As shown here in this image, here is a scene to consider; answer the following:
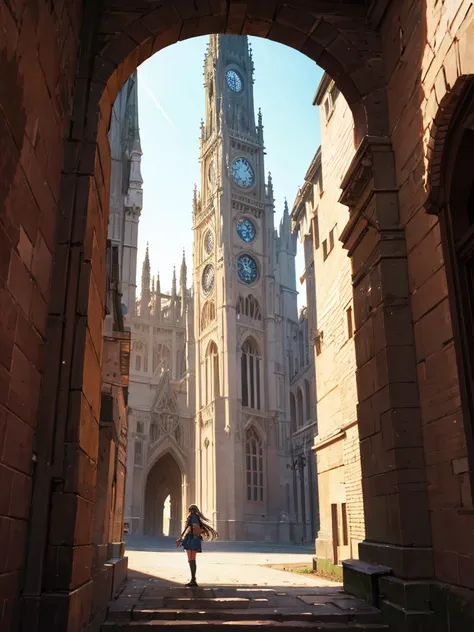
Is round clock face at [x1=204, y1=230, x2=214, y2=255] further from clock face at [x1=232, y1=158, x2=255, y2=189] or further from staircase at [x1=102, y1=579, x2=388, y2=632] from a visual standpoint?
staircase at [x1=102, y1=579, x2=388, y2=632]

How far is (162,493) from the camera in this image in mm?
56031

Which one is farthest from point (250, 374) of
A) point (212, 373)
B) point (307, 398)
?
point (307, 398)

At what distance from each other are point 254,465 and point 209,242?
64.8 ft

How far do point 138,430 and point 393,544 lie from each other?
44.1 meters

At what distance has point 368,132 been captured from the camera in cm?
744

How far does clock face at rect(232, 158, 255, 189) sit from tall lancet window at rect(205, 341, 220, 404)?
1483cm

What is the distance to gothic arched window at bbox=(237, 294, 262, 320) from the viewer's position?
51.1 metres

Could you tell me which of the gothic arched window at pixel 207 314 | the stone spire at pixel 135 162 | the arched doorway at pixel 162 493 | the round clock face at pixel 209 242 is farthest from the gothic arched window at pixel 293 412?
the stone spire at pixel 135 162

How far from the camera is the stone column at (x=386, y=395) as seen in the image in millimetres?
5984

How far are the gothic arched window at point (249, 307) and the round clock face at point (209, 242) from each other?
226 inches

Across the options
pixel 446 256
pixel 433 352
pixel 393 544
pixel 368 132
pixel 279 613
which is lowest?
pixel 279 613

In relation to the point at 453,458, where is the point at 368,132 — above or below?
above

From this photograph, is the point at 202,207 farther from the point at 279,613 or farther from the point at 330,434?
the point at 279,613

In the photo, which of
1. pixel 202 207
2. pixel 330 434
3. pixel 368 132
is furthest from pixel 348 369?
pixel 202 207
